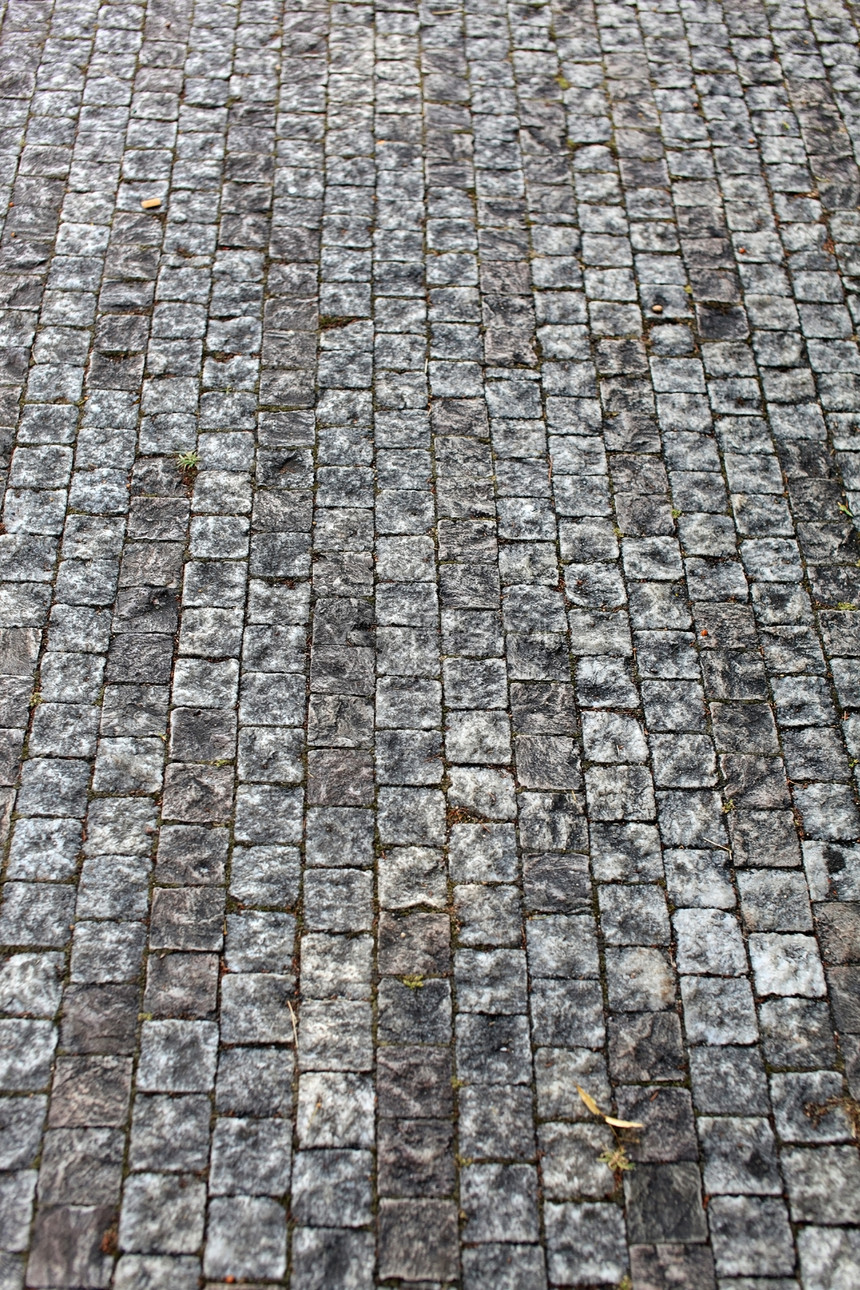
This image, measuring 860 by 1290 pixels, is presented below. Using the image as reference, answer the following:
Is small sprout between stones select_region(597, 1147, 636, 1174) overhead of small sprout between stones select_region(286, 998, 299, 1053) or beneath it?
beneath

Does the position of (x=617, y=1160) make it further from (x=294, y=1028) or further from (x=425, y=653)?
(x=425, y=653)

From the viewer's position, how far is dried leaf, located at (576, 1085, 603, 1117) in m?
3.92

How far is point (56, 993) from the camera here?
13.3ft

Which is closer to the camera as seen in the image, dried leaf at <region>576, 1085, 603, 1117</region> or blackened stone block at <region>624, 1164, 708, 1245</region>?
blackened stone block at <region>624, 1164, 708, 1245</region>

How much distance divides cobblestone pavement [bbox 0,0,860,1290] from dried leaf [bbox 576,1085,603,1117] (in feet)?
0.15

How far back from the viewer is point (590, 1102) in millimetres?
3938

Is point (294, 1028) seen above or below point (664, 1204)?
above

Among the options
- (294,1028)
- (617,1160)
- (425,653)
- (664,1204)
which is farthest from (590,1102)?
(425,653)

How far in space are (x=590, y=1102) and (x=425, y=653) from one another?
195cm

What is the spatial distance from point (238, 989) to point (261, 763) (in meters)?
0.92

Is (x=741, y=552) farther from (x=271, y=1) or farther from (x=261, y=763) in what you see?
(x=271, y=1)

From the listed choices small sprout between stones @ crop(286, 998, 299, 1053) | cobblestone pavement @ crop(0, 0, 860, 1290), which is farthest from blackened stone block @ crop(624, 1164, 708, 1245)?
small sprout between stones @ crop(286, 998, 299, 1053)

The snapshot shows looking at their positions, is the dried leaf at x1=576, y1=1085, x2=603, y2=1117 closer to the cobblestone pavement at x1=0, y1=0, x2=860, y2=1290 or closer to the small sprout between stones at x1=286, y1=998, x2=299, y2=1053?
the cobblestone pavement at x1=0, y1=0, x2=860, y2=1290

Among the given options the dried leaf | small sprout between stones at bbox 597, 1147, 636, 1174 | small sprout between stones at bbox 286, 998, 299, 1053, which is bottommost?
small sprout between stones at bbox 597, 1147, 636, 1174
